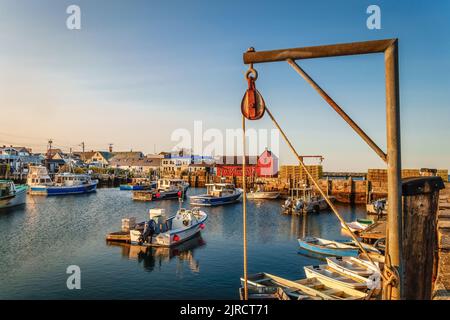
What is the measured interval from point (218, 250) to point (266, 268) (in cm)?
493

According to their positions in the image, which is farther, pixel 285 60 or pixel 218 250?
pixel 218 250

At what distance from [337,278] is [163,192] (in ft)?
141

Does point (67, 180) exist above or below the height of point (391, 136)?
Answer: below

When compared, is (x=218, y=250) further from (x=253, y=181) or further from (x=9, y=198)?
(x=253, y=181)

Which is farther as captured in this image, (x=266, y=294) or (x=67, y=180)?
(x=67, y=180)

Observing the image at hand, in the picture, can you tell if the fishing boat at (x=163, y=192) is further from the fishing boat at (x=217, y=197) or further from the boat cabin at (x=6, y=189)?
the boat cabin at (x=6, y=189)

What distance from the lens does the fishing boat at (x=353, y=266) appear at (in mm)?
14328

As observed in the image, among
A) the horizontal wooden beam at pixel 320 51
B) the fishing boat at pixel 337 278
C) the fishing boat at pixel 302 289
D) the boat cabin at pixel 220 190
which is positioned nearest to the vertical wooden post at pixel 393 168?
the horizontal wooden beam at pixel 320 51

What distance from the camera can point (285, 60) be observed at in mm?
3566

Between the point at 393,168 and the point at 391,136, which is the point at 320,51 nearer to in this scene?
the point at 391,136

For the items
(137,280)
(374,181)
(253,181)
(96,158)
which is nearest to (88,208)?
(137,280)

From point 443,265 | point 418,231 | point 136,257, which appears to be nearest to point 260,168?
point 136,257

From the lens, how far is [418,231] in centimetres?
348
